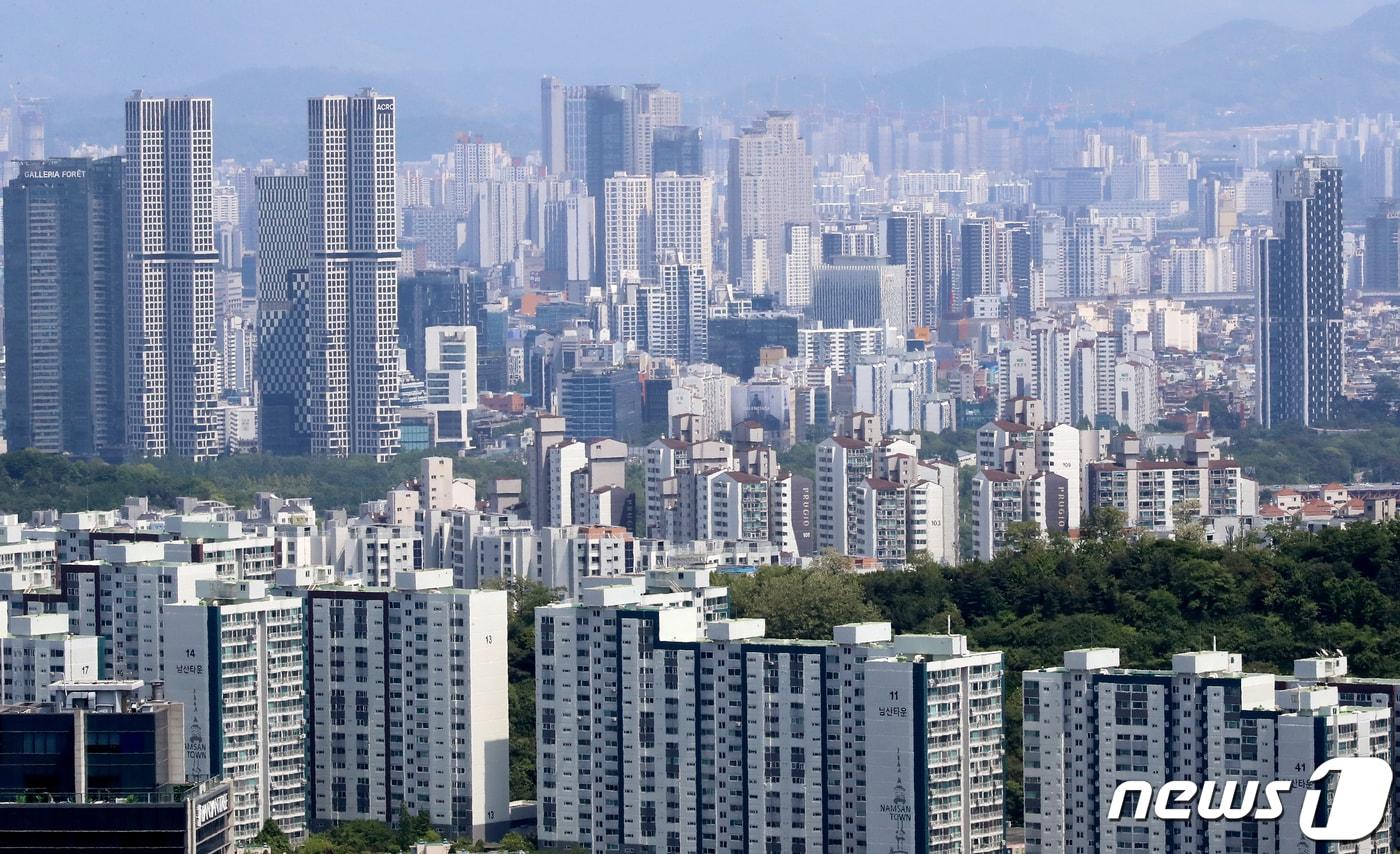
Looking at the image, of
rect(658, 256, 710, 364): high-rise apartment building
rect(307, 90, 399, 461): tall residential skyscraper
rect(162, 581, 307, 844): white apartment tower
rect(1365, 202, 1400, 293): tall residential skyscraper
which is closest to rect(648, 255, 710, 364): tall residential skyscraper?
rect(658, 256, 710, 364): high-rise apartment building

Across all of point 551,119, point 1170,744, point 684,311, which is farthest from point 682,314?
point 1170,744

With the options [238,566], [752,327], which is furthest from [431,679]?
[752,327]

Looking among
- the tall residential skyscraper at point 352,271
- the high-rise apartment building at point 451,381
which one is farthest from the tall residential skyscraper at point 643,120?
the tall residential skyscraper at point 352,271

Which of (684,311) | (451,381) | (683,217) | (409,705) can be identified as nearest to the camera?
(409,705)

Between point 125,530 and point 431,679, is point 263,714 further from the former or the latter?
point 125,530

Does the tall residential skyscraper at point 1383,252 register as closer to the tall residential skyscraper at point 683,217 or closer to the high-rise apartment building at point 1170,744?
the tall residential skyscraper at point 683,217

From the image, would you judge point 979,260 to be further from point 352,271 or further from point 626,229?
point 352,271

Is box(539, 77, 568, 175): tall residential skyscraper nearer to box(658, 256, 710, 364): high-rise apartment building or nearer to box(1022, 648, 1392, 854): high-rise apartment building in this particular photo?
box(658, 256, 710, 364): high-rise apartment building
